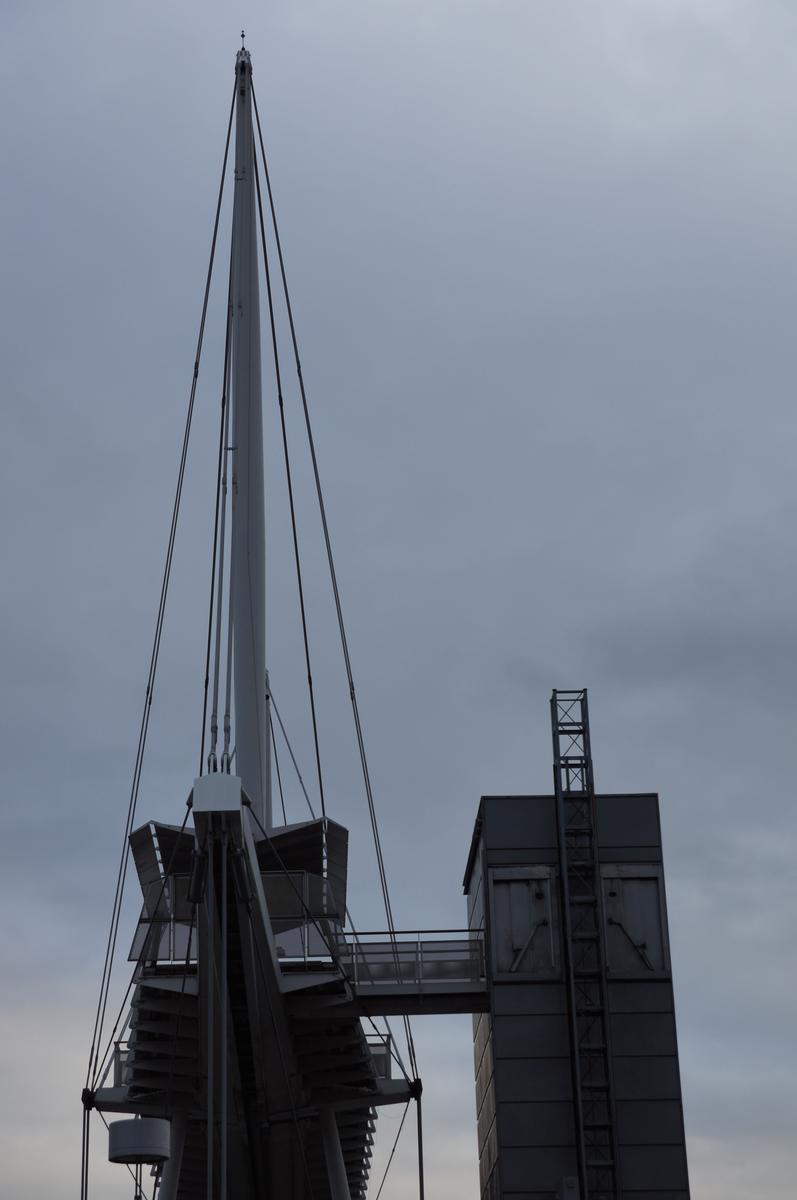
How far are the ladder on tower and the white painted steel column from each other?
497 centimetres

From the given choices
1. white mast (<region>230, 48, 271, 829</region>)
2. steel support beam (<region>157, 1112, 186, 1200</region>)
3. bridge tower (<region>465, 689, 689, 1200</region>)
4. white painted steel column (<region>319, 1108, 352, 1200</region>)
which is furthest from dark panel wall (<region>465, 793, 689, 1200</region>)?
steel support beam (<region>157, 1112, 186, 1200</region>)

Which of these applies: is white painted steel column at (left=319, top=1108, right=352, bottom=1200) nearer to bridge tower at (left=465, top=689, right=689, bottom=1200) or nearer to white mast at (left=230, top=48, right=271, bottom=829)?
bridge tower at (left=465, top=689, right=689, bottom=1200)

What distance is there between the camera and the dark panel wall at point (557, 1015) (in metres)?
33.2

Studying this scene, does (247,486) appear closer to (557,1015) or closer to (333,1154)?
(557,1015)

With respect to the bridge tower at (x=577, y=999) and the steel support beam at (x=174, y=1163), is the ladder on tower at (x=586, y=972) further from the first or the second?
the steel support beam at (x=174, y=1163)

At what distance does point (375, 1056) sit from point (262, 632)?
9648mm

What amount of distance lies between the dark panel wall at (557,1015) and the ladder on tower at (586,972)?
27 centimetres

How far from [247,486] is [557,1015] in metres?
13.4

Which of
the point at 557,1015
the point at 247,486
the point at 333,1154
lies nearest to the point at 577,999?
the point at 557,1015

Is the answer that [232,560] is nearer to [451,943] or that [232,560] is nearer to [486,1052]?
[451,943]

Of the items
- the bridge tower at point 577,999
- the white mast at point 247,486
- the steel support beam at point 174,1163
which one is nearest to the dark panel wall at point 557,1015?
the bridge tower at point 577,999

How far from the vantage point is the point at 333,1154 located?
32031 mm

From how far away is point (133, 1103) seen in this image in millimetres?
32125

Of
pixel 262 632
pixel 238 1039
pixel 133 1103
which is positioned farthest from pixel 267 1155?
pixel 262 632
